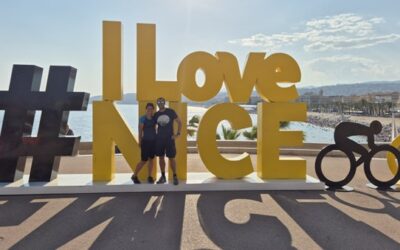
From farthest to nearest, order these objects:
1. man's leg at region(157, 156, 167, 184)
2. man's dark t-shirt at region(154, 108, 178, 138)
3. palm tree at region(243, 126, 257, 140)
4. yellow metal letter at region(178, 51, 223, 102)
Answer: palm tree at region(243, 126, 257, 140) < yellow metal letter at region(178, 51, 223, 102) < man's leg at region(157, 156, 167, 184) < man's dark t-shirt at region(154, 108, 178, 138)

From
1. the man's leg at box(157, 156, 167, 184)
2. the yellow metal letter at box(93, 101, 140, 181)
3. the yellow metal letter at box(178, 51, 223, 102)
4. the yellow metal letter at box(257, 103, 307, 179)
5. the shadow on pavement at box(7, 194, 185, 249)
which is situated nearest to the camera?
the shadow on pavement at box(7, 194, 185, 249)

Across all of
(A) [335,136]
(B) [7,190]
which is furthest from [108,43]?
(A) [335,136]

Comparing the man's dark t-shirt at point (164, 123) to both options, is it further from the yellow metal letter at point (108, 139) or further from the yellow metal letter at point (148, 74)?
the yellow metal letter at point (108, 139)

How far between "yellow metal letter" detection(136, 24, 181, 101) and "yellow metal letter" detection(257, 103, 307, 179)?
211cm

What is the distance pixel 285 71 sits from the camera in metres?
7.21

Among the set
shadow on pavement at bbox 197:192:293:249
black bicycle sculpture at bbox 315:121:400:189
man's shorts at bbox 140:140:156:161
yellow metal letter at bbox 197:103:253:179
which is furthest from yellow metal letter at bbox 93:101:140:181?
black bicycle sculpture at bbox 315:121:400:189

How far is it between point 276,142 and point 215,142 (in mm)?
1402

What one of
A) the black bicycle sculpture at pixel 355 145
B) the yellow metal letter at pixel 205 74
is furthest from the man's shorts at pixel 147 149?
the black bicycle sculpture at pixel 355 145

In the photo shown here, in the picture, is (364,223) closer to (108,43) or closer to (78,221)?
(78,221)

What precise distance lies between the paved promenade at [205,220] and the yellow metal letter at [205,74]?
220 centimetres

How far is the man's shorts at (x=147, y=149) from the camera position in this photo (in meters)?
6.50

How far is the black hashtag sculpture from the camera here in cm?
674

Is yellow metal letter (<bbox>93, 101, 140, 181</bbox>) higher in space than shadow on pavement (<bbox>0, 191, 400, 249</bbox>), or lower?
higher

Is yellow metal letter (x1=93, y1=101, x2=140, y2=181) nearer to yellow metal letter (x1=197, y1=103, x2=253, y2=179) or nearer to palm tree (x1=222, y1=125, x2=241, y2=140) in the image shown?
yellow metal letter (x1=197, y1=103, x2=253, y2=179)
